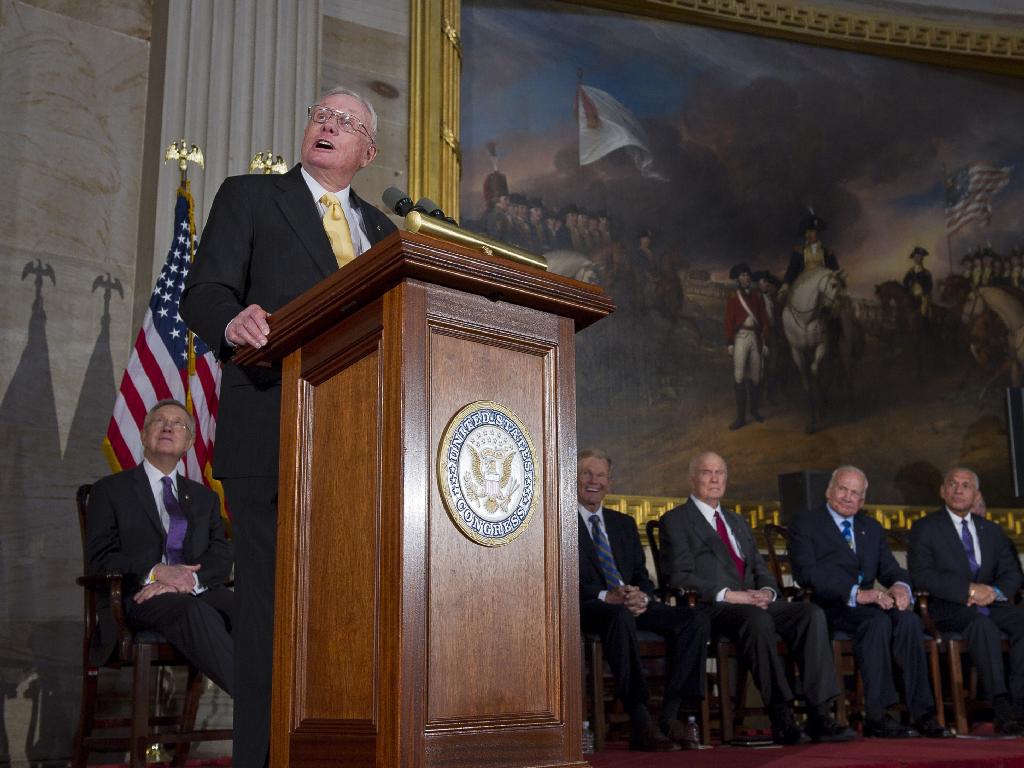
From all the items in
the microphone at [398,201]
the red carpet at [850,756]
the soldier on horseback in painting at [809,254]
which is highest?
the soldier on horseback in painting at [809,254]

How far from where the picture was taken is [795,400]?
8.37 meters

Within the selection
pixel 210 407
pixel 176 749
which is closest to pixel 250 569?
pixel 176 749

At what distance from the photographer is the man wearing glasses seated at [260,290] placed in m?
2.17

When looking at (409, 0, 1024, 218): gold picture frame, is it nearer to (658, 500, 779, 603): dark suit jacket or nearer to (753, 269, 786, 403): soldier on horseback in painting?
(753, 269, 786, 403): soldier on horseback in painting

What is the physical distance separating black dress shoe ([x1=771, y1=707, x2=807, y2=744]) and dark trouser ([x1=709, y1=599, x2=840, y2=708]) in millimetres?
49

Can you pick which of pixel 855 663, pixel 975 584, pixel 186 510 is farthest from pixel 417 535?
pixel 975 584

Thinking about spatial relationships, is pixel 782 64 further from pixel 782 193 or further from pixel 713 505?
pixel 713 505

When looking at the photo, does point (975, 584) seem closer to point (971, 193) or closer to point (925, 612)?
point (925, 612)

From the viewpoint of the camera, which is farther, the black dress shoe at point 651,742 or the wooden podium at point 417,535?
the black dress shoe at point 651,742

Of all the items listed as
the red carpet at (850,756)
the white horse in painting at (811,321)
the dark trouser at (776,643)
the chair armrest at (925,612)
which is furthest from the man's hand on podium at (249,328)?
the white horse in painting at (811,321)

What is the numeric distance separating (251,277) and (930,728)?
452 cm

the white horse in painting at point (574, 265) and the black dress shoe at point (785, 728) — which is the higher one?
the white horse in painting at point (574, 265)

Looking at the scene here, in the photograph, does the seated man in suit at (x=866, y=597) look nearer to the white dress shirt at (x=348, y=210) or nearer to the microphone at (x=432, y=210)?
the white dress shirt at (x=348, y=210)

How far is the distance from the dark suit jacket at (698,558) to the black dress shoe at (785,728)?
75 cm
